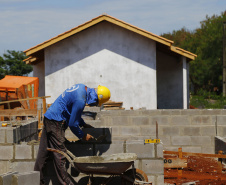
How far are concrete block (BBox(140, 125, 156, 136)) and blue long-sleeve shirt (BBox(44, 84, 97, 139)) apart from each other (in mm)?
4820

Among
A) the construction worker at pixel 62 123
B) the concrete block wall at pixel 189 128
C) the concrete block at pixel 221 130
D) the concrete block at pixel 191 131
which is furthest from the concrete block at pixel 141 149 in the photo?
the concrete block at pixel 221 130

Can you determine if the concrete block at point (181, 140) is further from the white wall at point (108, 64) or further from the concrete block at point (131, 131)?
the white wall at point (108, 64)

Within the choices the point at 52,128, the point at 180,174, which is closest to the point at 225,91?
the point at 180,174

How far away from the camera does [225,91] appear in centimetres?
3047

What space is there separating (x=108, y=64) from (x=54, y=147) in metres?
10.4

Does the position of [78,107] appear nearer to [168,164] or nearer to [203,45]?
[168,164]

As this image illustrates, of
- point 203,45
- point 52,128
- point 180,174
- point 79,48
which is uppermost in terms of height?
point 203,45

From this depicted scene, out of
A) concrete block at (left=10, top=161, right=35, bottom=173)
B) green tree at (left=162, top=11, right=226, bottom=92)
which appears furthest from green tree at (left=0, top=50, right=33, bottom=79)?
concrete block at (left=10, top=161, right=35, bottom=173)

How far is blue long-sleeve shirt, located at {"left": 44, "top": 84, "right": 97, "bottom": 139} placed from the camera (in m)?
5.59

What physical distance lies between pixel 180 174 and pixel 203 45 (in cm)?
4133

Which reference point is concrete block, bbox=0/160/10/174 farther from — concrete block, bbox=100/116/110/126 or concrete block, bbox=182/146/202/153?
concrete block, bbox=182/146/202/153

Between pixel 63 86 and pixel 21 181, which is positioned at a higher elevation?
pixel 63 86

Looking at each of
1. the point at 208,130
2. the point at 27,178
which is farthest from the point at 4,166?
the point at 208,130

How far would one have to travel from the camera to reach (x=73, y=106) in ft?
18.4
